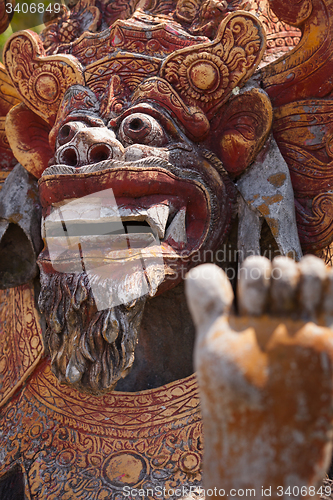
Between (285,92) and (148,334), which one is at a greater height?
(285,92)

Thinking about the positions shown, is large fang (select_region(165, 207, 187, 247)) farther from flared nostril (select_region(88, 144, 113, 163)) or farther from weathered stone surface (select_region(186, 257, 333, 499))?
Answer: weathered stone surface (select_region(186, 257, 333, 499))

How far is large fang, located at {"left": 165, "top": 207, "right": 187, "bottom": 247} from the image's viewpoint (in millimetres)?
2213

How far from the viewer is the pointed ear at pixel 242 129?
2408mm

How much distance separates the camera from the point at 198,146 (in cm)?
249

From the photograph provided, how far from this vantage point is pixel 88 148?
217 cm

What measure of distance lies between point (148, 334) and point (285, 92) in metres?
1.53

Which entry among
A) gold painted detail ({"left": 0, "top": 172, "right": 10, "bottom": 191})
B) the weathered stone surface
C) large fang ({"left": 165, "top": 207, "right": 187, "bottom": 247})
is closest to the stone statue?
large fang ({"left": 165, "top": 207, "right": 187, "bottom": 247})

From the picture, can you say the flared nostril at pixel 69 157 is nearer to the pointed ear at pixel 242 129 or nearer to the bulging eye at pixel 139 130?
the bulging eye at pixel 139 130

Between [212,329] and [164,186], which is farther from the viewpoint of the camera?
[164,186]

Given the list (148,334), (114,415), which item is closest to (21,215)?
(148,334)

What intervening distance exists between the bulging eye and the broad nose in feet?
0.20

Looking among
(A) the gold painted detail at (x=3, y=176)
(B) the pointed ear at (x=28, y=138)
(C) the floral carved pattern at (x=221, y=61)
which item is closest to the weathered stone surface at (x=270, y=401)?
(C) the floral carved pattern at (x=221, y=61)

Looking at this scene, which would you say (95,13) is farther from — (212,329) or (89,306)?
(212,329)

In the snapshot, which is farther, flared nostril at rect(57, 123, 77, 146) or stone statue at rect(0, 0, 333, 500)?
flared nostril at rect(57, 123, 77, 146)
